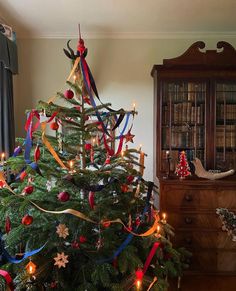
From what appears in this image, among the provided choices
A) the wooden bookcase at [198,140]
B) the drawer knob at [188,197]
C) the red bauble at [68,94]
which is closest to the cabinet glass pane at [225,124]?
the wooden bookcase at [198,140]

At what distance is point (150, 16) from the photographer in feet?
7.93

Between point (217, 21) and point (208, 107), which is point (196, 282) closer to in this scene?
point (208, 107)

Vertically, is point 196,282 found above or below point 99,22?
below

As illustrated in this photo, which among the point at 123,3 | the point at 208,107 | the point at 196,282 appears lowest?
the point at 196,282

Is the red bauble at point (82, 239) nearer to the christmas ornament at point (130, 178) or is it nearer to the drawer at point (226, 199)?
the christmas ornament at point (130, 178)

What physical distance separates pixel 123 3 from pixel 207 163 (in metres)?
1.65

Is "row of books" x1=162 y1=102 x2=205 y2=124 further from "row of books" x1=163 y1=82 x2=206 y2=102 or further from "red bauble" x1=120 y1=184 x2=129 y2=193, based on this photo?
"red bauble" x1=120 y1=184 x2=129 y2=193

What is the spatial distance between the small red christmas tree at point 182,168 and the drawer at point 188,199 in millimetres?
157

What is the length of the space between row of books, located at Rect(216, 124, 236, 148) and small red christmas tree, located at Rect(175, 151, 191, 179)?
1.36ft

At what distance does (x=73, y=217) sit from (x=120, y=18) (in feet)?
6.59

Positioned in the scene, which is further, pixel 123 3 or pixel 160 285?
pixel 123 3

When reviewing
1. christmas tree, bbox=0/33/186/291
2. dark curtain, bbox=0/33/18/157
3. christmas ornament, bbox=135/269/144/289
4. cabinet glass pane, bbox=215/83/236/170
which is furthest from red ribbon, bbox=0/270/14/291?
cabinet glass pane, bbox=215/83/236/170

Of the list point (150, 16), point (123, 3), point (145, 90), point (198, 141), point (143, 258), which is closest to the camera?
point (143, 258)

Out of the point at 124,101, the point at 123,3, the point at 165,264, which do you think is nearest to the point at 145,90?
the point at 124,101
